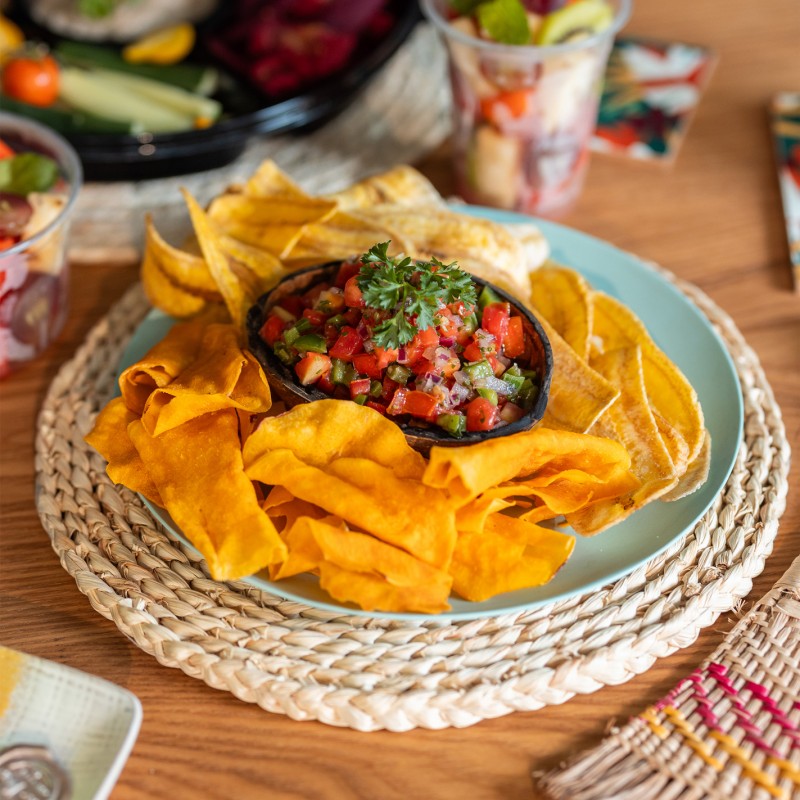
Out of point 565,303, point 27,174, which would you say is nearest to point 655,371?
point 565,303

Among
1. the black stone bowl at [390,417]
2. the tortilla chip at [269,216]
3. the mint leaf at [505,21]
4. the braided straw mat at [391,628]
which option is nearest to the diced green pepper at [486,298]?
the black stone bowl at [390,417]

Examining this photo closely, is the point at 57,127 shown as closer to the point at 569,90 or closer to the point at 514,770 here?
the point at 569,90


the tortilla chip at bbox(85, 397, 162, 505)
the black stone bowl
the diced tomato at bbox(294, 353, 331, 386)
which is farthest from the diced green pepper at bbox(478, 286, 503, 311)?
the tortilla chip at bbox(85, 397, 162, 505)

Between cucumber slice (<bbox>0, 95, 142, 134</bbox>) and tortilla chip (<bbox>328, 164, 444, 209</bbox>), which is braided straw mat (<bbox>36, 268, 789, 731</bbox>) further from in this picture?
cucumber slice (<bbox>0, 95, 142, 134</bbox>)

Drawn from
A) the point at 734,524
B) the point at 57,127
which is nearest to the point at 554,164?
the point at 734,524

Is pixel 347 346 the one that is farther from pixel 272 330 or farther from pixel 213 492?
pixel 213 492

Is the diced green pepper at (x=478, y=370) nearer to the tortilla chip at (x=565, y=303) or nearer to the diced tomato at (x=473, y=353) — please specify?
the diced tomato at (x=473, y=353)
